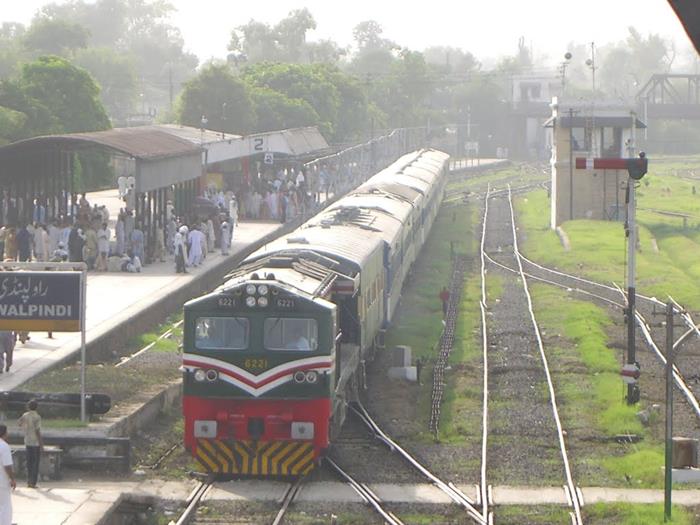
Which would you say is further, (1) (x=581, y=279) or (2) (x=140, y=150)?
(1) (x=581, y=279)

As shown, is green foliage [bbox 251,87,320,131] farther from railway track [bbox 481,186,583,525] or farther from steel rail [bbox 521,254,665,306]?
steel rail [bbox 521,254,665,306]

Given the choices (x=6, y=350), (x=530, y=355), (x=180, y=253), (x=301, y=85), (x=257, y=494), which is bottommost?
(x=257, y=494)

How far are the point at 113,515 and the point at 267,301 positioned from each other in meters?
2.96

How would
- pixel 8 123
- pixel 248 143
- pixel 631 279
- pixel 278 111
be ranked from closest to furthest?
pixel 631 279, pixel 8 123, pixel 248 143, pixel 278 111

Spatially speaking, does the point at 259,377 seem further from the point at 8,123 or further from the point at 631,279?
the point at 8,123

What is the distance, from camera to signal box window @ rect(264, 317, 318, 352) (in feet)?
51.7

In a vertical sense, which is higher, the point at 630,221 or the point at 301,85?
the point at 301,85

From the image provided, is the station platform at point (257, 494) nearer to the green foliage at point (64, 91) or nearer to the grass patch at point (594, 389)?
the grass patch at point (594, 389)

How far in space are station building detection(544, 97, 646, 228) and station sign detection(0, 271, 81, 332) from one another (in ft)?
109

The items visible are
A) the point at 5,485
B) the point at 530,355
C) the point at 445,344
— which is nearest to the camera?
the point at 5,485

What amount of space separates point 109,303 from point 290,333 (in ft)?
41.6

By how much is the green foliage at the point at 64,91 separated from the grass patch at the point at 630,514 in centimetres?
3242

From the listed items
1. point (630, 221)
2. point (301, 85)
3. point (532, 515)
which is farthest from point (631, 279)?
point (301, 85)

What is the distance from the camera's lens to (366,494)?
15.3 meters
